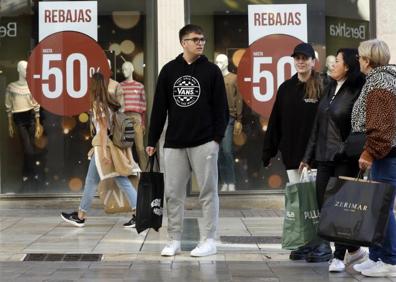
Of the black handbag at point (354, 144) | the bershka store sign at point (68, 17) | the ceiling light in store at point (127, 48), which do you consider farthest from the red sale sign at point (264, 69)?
the black handbag at point (354, 144)

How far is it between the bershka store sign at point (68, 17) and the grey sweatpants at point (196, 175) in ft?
14.5

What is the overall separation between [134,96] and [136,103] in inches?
4.2

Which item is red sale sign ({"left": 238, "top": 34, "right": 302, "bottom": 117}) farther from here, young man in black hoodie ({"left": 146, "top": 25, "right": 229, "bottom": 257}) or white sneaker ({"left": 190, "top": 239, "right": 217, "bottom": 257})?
white sneaker ({"left": 190, "top": 239, "right": 217, "bottom": 257})

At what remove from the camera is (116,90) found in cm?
1059

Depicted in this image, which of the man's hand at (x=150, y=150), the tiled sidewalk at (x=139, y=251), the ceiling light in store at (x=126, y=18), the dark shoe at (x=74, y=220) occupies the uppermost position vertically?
the ceiling light in store at (x=126, y=18)

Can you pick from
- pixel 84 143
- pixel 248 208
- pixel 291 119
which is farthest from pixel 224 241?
pixel 84 143

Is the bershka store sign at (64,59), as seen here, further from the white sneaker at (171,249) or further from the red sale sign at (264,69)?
the white sneaker at (171,249)

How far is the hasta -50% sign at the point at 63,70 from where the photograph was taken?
37.3 ft

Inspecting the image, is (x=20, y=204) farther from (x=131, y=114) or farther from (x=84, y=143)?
(x=131, y=114)

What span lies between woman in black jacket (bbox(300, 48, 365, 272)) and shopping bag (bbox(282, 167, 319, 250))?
0.79ft

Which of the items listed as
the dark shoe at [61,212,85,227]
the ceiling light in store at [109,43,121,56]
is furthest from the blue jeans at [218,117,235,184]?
the dark shoe at [61,212,85,227]

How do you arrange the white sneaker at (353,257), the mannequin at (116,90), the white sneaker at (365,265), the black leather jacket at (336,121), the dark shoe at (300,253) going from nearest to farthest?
1. the white sneaker at (365,265)
2. the black leather jacket at (336,121)
3. the white sneaker at (353,257)
4. the dark shoe at (300,253)
5. the mannequin at (116,90)

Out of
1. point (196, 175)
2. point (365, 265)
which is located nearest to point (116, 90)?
point (196, 175)

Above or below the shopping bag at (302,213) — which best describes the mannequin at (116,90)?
above
